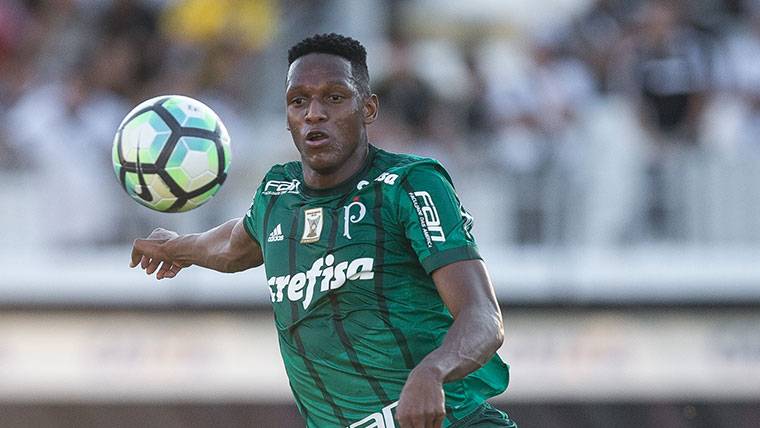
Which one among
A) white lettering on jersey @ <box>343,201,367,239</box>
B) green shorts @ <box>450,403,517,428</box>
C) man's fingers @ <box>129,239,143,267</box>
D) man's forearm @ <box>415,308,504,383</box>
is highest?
white lettering on jersey @ <box>343,201,367,239</box>

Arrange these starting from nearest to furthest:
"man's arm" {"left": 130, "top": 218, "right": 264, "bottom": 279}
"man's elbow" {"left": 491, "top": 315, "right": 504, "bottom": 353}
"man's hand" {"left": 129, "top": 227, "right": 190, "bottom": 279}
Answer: "man's elbow" {"left": 491, "top": 315, "right": 504, "bottom": 353}, "man's arm" {"left": 130, "top": 218, "right": 264, "bottom": 279}, "man's hand" {"left": 129, "top": 227, "right": 190, "bottom": 279}

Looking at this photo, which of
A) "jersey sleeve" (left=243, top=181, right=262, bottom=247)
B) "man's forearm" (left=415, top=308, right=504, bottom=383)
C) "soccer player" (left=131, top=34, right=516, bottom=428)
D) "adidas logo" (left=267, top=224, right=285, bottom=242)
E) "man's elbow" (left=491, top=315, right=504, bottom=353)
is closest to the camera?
"man's forearm" (left=415, top=308, right=504, bottom=383)

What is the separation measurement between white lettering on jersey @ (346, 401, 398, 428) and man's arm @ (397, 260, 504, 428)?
58 cm

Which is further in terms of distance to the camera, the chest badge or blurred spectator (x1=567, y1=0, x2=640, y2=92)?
blurred spectator (x1=567, y1=0, x2=640, y2=92)

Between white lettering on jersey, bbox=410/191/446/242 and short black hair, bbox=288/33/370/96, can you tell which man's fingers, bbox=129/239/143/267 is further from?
white lettering on jersey, bbox=410/191/446/242

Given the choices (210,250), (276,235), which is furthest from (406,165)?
(210,250)

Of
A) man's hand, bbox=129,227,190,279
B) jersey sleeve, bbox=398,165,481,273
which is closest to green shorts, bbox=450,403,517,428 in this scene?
jersey sleeve, bbox=398,165,481,273

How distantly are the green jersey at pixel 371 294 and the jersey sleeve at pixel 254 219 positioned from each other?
447 millimetres

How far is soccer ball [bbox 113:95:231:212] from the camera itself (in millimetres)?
6348

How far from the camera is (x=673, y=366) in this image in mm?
11977

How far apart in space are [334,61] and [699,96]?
675cm

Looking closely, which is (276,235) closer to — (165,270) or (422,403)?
(165,270)

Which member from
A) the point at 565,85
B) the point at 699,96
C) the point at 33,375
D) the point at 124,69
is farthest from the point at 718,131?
the point at 33,375

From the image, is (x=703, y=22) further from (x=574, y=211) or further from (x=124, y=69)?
(x=124, y=69)
